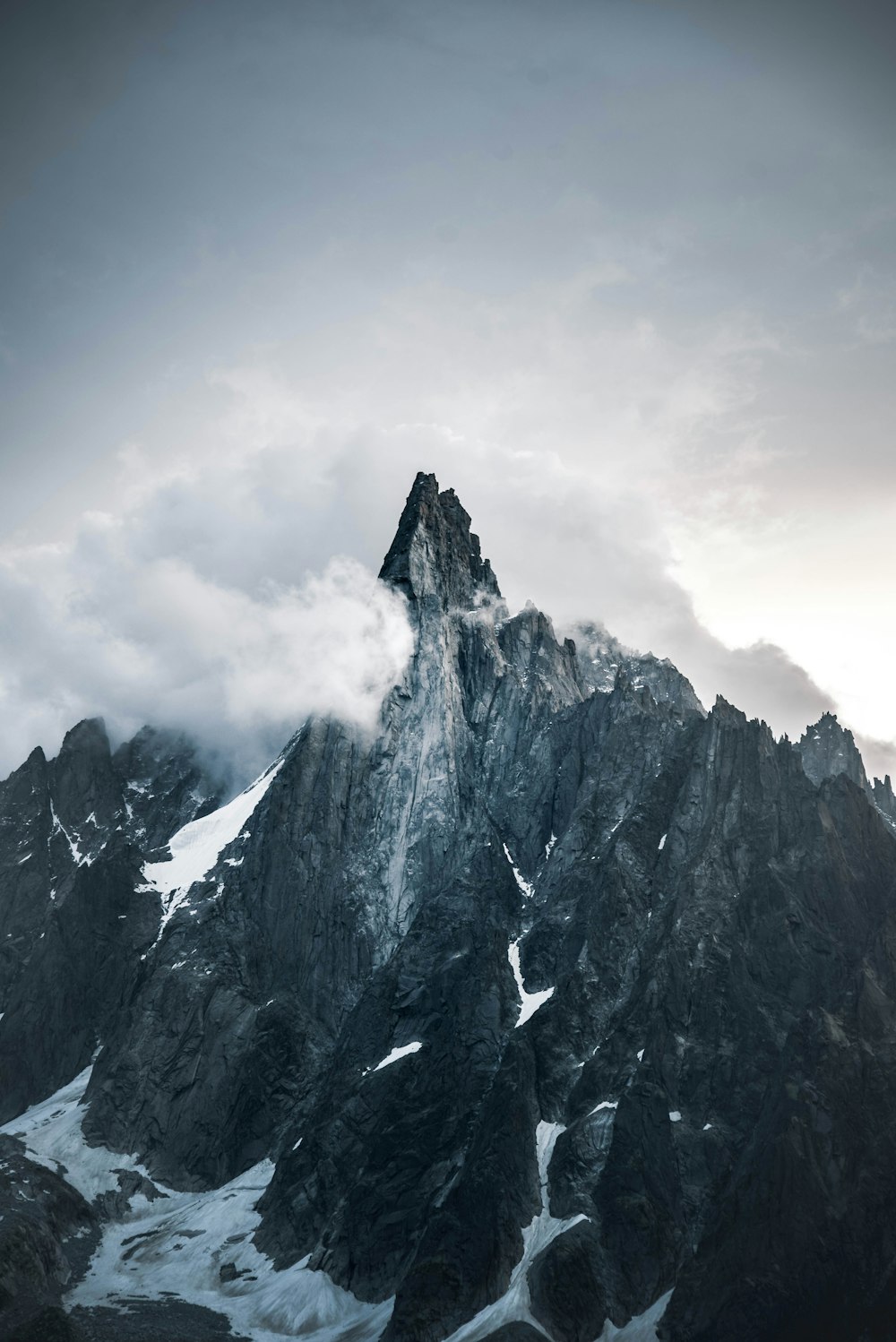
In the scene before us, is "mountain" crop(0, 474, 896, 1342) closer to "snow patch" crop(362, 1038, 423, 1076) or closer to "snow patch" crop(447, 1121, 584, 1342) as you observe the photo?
"snow patch" crop(447, 1121, 584, 1342)

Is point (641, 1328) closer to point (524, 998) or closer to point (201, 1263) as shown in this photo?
point (524, 998)

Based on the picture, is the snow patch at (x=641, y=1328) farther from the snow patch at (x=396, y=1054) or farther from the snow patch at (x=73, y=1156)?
the snow patch at (x=73, y=1156)

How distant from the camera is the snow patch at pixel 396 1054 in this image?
176 m

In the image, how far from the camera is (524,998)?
181m

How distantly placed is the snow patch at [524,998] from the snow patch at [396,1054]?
16.3m

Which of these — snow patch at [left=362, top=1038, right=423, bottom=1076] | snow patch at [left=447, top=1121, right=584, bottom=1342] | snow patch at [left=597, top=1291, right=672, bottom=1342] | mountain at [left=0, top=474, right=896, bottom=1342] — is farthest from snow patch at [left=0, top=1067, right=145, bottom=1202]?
Answer: snow patch at [left=597, top=1291, right=672, bottom=1342]

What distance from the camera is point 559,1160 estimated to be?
147625 millimetres

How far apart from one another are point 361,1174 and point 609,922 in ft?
174

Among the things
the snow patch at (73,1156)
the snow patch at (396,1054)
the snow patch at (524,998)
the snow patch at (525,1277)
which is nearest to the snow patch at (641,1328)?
the snow patch at (525,1277)

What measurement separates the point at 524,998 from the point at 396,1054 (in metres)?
22.8

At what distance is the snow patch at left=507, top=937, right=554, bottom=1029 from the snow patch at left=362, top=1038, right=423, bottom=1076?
16.3 metres

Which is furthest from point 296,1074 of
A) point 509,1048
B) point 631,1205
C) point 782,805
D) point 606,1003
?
point 782,805

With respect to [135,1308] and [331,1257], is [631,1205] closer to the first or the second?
[331,1257]

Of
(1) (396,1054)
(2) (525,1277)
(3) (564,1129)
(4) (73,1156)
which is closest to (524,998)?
(1) (396,1054)
